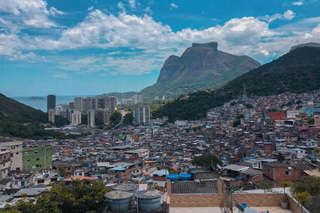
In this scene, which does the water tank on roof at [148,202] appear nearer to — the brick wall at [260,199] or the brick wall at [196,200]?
the brick wall at [196,200]

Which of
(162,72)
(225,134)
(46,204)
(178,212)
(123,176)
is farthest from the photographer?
(162,72)

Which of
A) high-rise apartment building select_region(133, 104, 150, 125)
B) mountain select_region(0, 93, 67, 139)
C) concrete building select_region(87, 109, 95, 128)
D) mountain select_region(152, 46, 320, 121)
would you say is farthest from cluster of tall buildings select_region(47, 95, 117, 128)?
mountain select_region(152, 46, 320, 121)

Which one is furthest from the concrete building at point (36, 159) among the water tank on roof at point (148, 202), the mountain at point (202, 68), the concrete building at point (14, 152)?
the mountain at point (202, 68)

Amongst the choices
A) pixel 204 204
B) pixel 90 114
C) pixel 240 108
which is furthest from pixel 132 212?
pixel 90 114

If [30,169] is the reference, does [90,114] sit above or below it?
above

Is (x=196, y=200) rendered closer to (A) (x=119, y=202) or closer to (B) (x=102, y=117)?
(A) (x=119, y=202)

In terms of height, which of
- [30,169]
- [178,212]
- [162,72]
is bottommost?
[30,169]

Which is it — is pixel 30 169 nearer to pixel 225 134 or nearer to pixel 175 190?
pixel 175 190
